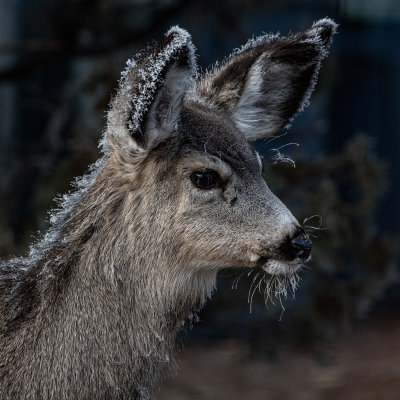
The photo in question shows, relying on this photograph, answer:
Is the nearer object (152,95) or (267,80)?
(152,95)

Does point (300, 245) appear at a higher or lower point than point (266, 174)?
higher

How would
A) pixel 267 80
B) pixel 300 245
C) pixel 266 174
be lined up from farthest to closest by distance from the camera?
pixel 266 174
pixel 267 80
pixel 300 245

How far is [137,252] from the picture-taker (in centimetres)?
357

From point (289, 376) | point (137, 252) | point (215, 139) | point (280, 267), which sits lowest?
point (289, 376)

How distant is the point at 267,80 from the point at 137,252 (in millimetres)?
1051

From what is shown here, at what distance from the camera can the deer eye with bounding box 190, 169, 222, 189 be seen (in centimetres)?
361

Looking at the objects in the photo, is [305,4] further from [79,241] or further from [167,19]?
[79,241]

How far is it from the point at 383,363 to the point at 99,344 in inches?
229

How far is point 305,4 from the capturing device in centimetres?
932

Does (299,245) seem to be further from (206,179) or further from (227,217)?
(206,179)

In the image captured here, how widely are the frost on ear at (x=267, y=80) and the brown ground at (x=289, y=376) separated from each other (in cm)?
325

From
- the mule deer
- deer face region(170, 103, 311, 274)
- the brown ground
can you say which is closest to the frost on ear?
the mule deer

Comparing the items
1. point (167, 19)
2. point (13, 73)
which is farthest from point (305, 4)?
point (13, 73)

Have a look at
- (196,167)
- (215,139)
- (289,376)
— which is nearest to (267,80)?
(215,139)
